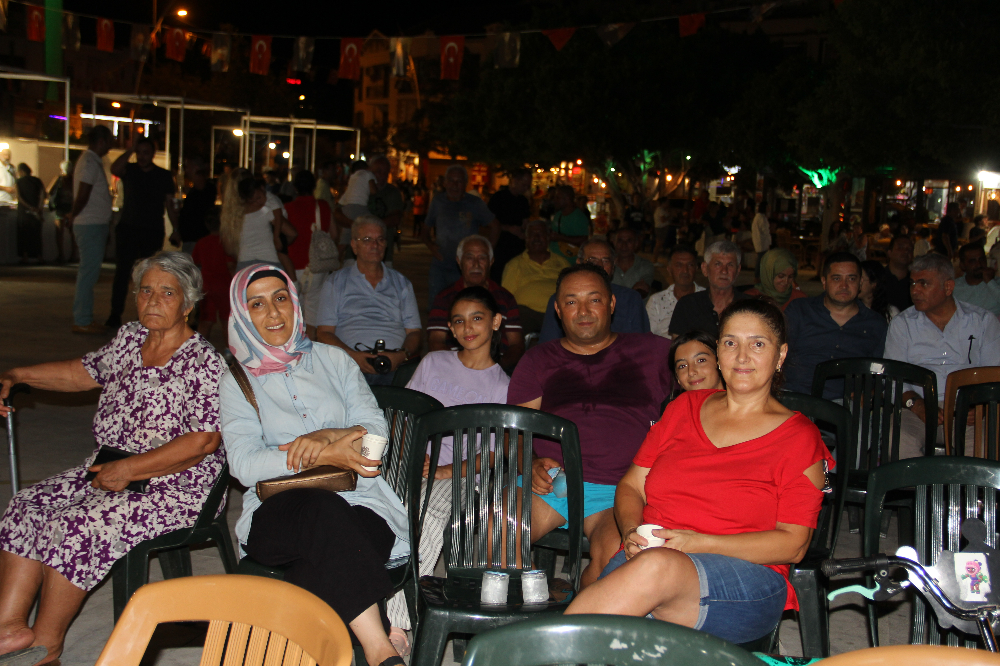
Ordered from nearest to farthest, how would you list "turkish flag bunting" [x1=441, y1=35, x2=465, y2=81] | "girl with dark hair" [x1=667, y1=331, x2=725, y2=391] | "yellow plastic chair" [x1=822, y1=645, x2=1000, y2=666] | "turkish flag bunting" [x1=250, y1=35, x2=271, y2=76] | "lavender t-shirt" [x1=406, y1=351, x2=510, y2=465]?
"yellow plastic chair" [x1=822, y1=645, x2=1000, y2=666] < "girl with dark hair" [x1=667, y1=331, x2=725, y2=391] < "lavender t-shirt" [x1=406, y1=351, x2=510, y2=465] < "turkish flag bunting" [x1=441, y1=35, x2=465, y2=81] < "turkish flag bunting" [x1=250, y1=35, x2=271, y2=76]

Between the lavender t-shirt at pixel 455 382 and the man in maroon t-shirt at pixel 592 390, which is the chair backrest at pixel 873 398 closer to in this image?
the man in maroon t-shirt at pixel 592 390

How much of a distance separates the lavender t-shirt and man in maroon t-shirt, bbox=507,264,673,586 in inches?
11.2

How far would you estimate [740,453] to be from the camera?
8.75ft

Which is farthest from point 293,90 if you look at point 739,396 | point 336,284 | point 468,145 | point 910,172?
point 739,396

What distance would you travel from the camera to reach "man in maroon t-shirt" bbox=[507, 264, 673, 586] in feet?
11.0

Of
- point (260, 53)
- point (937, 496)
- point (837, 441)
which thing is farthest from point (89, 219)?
point (937, 496)

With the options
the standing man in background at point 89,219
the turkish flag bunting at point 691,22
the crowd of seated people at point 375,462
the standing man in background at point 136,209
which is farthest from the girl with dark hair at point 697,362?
the turkish flag bunting at point 691,22

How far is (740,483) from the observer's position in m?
2.64

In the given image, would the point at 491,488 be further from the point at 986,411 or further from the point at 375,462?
the point at 986,411

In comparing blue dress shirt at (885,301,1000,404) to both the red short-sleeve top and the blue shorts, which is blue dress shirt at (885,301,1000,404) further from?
the red short-sleeve top

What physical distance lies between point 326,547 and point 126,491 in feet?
2.98

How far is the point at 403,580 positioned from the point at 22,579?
128 cm

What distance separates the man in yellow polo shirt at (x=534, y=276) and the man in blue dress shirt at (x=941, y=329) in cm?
248

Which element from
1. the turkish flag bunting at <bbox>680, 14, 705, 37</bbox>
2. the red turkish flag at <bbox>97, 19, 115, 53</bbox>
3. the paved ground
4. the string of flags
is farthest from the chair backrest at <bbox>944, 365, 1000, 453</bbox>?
the red turkish flag at <bbox>97, 19, 115, 53</bbox>
